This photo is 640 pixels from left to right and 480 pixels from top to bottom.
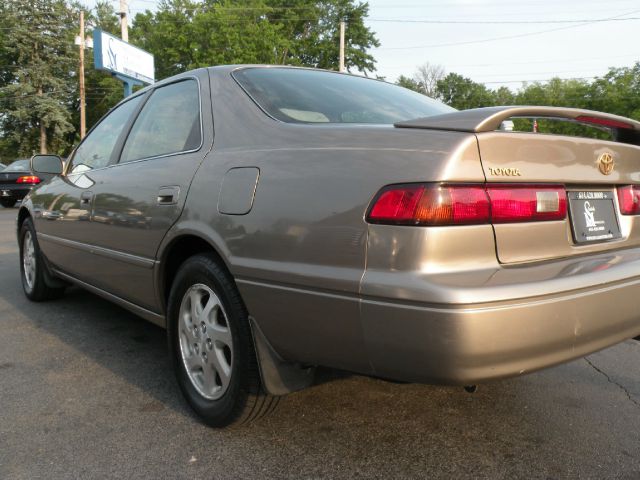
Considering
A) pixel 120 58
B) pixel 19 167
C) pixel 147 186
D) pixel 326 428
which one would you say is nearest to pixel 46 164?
pixel 147 186

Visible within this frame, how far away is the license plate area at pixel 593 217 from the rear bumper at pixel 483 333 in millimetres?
216

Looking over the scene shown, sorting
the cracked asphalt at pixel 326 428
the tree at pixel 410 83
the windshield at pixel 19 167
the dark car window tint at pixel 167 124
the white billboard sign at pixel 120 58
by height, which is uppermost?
the tree at pixel 410 83

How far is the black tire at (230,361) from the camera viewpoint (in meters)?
2.15

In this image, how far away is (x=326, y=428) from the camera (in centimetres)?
238

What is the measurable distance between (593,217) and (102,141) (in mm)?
3142

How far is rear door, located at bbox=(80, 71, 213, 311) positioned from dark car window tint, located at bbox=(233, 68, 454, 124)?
0.31 meters

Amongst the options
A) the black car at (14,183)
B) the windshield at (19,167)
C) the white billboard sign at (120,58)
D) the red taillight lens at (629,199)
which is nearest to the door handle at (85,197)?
the red taillight lens at (629,199)

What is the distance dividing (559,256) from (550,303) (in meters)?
0.27

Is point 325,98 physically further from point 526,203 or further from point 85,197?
point 85,197

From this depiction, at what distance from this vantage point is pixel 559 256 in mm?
1908

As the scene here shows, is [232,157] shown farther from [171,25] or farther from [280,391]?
[171,25]

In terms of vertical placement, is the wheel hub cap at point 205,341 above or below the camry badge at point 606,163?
below

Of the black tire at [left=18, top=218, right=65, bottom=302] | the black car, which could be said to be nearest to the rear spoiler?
the black tire at [left=18, top=218, right=65, bottom=302]

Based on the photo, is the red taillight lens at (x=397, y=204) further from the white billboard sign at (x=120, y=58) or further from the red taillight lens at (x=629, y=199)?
the white billboard sign at (x=120, y=58)
